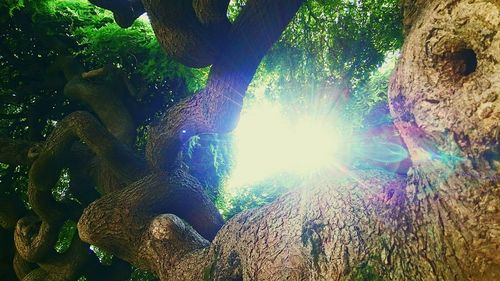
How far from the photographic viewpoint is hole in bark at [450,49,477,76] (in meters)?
2.18

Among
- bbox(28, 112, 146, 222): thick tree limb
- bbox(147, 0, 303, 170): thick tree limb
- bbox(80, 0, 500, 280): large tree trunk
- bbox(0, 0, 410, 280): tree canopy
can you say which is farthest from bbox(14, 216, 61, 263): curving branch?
bbox(80, 0, 500, 280): large tree trunk

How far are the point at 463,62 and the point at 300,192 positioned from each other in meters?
1.58

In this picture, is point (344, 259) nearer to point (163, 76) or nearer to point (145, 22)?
point (163, 76)

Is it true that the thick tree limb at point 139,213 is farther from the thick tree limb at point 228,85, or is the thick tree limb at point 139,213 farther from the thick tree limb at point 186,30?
the thick tree limb at point 186,30

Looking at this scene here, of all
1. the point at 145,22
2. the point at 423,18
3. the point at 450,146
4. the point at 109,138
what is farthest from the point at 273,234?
the point at 145,22

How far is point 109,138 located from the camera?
5.09 m

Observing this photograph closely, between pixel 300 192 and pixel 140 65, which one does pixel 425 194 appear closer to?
pixel 300 192

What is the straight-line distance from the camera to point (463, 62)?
219 centimetres

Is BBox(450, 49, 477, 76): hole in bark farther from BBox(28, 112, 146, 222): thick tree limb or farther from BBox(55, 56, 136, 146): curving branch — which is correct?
BBox(55, 56, 136, 146): curving branch

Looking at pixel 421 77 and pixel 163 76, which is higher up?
pixel 163 76

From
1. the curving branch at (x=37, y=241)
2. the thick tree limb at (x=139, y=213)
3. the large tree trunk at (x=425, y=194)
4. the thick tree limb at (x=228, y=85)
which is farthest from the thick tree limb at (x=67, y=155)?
the large tree trunk at (x=425, y=194)

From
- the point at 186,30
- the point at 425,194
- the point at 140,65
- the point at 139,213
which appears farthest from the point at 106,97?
the point at 425,194

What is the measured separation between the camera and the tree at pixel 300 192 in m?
2.05

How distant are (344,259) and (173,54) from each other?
2539 millimetres
